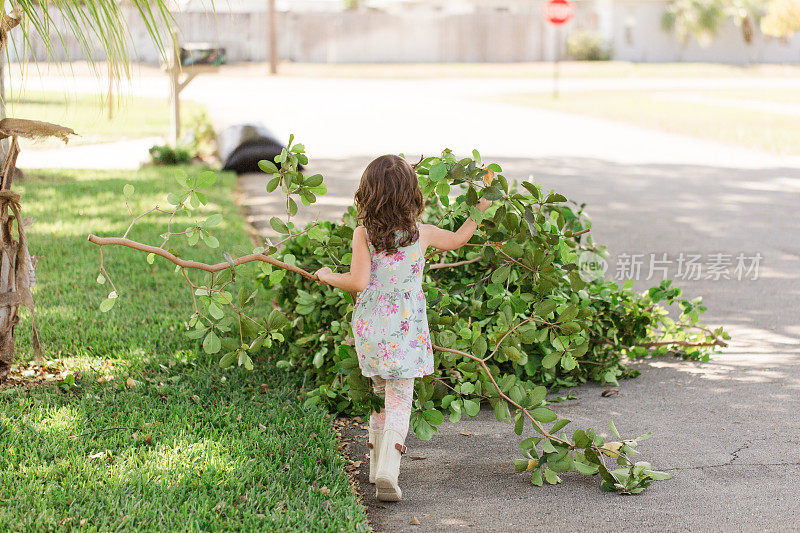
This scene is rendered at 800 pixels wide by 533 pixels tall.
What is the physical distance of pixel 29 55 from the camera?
13.1 feet

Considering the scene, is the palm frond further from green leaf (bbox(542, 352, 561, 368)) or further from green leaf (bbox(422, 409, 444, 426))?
green leaf (bbox(542, 352, 561, 368))

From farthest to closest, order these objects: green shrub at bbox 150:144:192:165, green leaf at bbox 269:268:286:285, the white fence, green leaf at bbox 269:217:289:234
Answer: the white fence < green shrub at bbox 150:144:192:165 < green leaf at bbox 269:268:286:285 < green leaf at bbox 269:217:289:234

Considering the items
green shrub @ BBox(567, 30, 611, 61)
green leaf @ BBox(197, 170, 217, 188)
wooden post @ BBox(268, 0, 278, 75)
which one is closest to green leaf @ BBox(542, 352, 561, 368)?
green leaf @ BBox(197, 170, 217, 188)

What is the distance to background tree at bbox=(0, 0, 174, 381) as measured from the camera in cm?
353

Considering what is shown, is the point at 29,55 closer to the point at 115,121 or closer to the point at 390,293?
the point at 390,293

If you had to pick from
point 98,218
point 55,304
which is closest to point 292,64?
point 98,218

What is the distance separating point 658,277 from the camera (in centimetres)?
684

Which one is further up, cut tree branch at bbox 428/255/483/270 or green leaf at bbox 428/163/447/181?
green leaf at bbox 428/163/447/181

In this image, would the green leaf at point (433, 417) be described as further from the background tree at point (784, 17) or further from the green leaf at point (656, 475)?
the background tree at point (784, 17)

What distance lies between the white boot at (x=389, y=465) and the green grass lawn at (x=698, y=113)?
12.2 m

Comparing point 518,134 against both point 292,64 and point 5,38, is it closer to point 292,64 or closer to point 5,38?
point 5,38

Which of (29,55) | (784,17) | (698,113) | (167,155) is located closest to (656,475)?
(29,55)

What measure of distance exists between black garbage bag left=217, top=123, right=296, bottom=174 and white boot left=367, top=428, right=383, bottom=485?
7928 millimetres

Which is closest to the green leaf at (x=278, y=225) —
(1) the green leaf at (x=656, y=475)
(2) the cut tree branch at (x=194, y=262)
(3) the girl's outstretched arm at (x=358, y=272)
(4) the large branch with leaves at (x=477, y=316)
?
(4) the large branch with leaves at (x=477, y=316)
